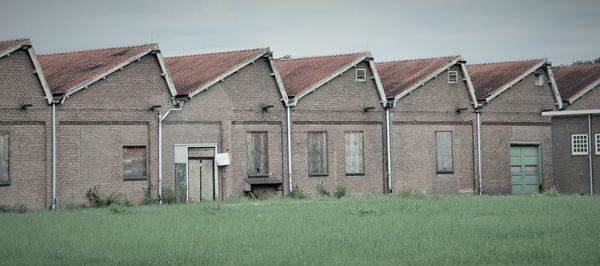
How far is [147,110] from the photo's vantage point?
148 ft

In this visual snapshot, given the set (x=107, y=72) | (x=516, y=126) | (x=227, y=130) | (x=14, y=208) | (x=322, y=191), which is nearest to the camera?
(x=14, y=208)

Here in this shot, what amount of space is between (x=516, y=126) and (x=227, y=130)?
16.6 meters

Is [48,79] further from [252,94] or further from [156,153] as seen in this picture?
[252,94]

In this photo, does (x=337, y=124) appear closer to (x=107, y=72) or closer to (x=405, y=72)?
(x=405, y=72)

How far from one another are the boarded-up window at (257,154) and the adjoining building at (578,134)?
15897mm

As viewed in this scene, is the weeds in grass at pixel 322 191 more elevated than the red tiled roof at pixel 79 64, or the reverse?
the red tiled roof at pixel 79 64

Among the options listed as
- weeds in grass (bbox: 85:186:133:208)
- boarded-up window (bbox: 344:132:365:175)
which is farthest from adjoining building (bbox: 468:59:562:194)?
weeds in grass (bbox: 85:186:133:208)

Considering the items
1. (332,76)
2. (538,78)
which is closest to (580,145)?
(538,78)

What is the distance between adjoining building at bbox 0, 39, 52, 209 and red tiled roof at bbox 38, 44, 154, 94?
1121 millimetres

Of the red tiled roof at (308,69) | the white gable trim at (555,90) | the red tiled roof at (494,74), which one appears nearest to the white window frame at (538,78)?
the white gable trim at (555,90)

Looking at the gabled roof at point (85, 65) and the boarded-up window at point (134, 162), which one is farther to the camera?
the boarded-up window at point (134, 162)

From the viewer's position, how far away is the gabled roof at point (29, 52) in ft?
135

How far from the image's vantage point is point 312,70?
52.8 metres

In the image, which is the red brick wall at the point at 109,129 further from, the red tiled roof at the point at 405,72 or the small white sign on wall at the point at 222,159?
the red tiled roof at the point at 405,72
